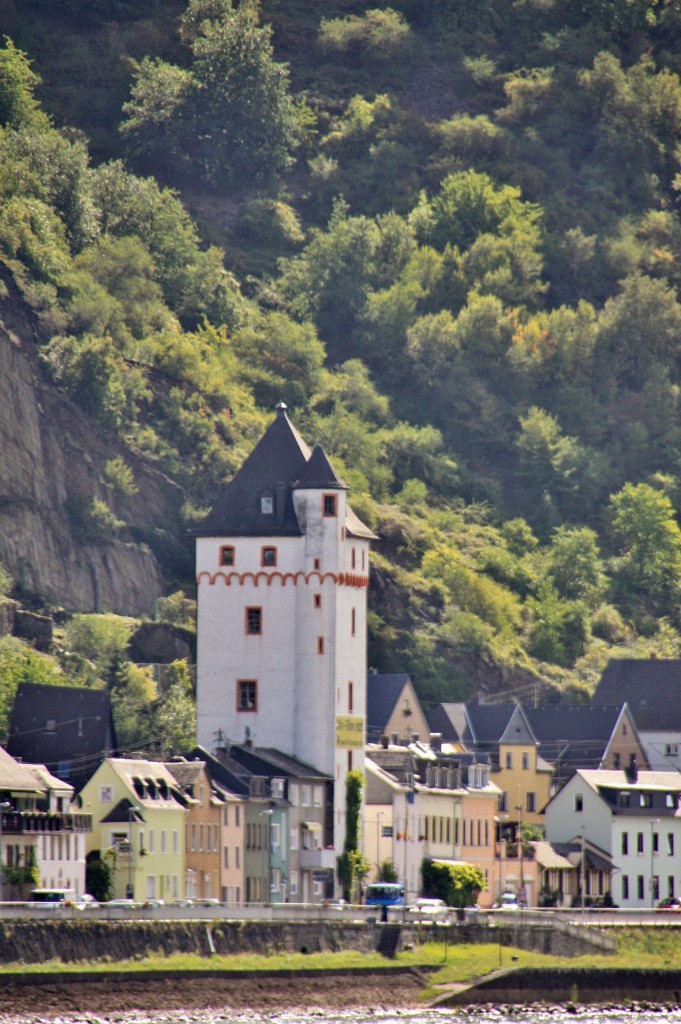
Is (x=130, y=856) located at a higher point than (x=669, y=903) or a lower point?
higher

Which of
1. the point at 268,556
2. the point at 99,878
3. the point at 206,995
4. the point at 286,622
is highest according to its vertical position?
the point at 268,556

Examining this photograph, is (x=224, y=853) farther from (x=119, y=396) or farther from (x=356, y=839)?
(x=119, y=396)

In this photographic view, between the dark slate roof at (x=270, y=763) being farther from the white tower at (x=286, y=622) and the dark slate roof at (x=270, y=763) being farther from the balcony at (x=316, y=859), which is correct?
the balcony at (x=316, y=859)

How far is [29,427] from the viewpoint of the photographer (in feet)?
527

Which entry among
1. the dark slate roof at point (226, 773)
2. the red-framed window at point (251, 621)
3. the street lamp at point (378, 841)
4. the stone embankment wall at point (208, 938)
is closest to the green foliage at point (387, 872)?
the street lamp at point (378, 841)

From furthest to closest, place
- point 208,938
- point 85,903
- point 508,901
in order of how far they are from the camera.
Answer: point 508,901 → point 208,938 → point 85,903

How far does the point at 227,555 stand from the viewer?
5349 inches

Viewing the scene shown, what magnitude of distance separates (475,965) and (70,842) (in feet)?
49.0

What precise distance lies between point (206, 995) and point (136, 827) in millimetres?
16500

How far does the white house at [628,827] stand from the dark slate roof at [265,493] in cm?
2238

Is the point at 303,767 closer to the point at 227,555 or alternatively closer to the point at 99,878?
the point at 227,555

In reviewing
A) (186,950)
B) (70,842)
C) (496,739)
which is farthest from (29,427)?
(186,950)

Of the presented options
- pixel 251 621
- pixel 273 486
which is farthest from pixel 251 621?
pixel 273 486

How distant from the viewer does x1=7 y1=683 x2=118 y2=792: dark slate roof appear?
124 metres
